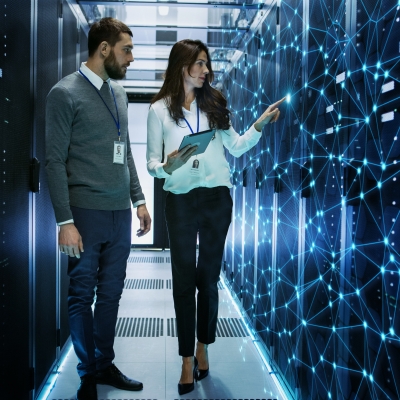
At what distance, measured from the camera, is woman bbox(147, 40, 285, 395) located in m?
2.19

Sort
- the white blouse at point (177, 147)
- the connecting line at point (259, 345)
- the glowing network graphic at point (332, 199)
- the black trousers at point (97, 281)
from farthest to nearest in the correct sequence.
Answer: the connecting line at point (259, 345), the white blouse at point (177, 147), the black trousers at point (97, 281), the glowing network graphic at point (332, 199)

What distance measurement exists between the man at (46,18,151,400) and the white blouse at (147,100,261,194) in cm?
15

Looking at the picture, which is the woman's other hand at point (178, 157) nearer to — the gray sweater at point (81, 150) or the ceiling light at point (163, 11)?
the gray sweater at point (81, 150)

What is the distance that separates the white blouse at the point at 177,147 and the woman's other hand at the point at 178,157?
13cm

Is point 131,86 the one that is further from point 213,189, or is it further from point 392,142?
point 392,142

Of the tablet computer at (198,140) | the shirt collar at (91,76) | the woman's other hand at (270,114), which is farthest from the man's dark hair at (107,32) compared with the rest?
the woman's other hand at (270,114)

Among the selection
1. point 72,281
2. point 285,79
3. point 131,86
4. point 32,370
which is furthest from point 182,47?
point 131,86

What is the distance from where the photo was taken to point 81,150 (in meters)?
2.04

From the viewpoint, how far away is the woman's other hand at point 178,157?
Answer: 6.34 ft

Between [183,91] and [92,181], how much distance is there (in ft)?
2.11

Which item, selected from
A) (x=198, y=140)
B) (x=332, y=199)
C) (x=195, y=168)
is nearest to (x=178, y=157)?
(x=198, y=140)

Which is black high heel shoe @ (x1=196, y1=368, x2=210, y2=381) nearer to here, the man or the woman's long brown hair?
the man

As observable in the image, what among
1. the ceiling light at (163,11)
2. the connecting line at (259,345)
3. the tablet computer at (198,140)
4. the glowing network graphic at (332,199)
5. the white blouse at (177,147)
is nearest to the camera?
the glowing network graphic at (332,199)

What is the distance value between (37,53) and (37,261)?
0.96 metres
